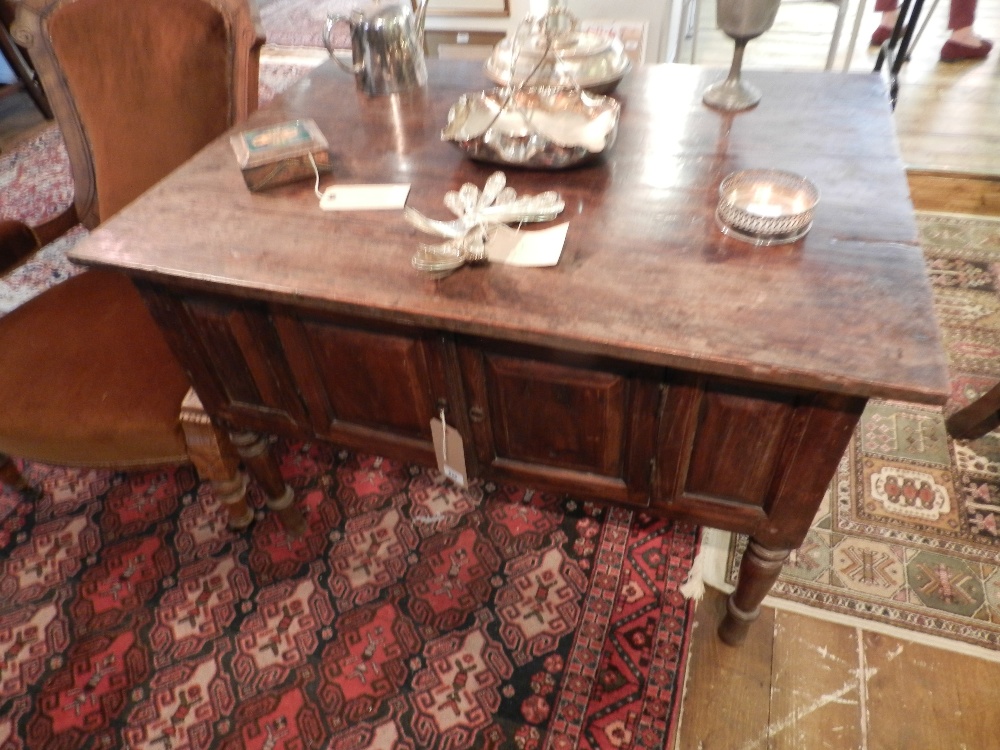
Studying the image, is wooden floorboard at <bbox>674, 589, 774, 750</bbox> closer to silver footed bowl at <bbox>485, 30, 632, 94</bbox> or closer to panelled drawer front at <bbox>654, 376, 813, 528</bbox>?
panelled drawer front at <bbox>654, 376, 813, 528</bbox>

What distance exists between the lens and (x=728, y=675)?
112 centimetres

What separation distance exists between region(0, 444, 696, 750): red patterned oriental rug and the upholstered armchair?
0.18 metres

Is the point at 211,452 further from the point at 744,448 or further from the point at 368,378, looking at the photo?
the point at 744,448

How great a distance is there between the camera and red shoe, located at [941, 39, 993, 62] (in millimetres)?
2705

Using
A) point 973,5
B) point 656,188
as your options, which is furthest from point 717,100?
point 973,5

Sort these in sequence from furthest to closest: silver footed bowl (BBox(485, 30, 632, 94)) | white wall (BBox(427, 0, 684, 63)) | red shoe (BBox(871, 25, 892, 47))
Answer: red shoe (BBox(871, 25, 892, 47))
white wall (BBox(427, 0, 684, 63))
silver footed bowl (BBox(485, 30, 632, 94))

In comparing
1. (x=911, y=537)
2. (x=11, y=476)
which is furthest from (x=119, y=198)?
(x=911, y=537)

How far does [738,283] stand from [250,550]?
115cm

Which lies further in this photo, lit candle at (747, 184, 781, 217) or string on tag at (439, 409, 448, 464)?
string on tag at (439, 409, 448, 464)

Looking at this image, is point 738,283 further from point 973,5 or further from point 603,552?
point 973,5

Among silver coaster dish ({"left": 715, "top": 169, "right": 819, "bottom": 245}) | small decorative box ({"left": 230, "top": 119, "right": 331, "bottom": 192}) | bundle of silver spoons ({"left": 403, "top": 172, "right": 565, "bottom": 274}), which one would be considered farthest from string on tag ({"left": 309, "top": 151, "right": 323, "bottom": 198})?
silver coaster dish ({"left": 715, "top": 169, "right": 819, "bottom": 245})

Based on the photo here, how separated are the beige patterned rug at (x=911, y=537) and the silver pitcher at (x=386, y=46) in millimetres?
1096

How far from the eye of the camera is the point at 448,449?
0.94 meters

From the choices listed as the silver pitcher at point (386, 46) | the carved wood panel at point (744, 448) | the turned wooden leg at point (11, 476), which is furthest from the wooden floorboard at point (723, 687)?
the turned wooden leg at point (11, 476)
